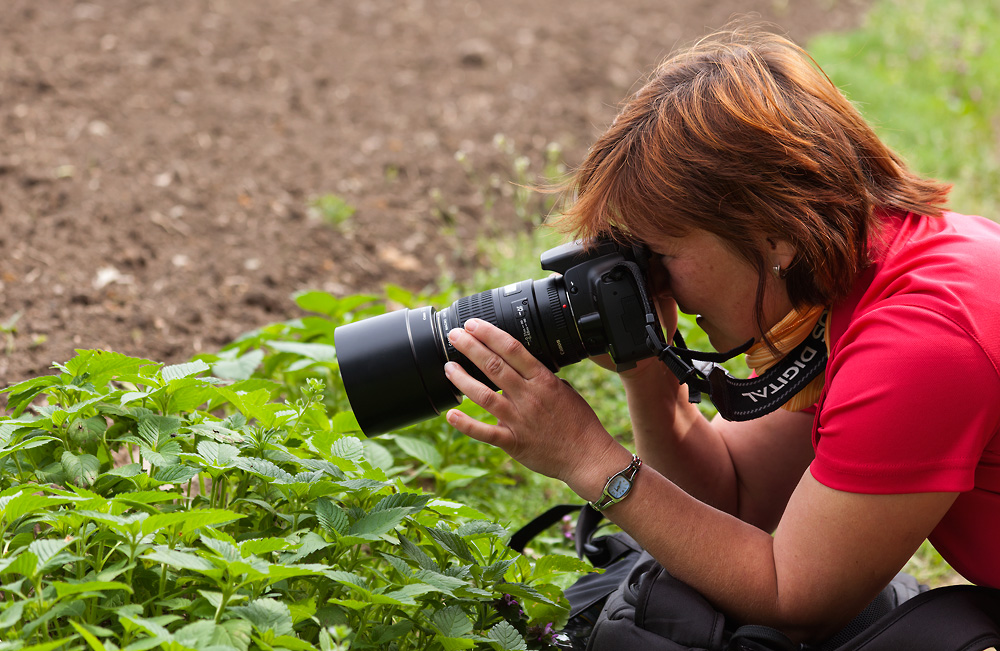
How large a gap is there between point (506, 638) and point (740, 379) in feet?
2.28

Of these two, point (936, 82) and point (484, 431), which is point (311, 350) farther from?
point (936, 82)

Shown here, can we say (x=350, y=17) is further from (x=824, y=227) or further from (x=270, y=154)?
(x=824, y=227)

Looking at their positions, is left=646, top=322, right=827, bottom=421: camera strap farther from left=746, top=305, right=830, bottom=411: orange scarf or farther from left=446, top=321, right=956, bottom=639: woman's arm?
left=446, top=321, right=956, bottom=639: woman's arm

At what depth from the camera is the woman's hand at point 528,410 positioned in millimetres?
1684

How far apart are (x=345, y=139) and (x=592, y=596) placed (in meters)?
2.99

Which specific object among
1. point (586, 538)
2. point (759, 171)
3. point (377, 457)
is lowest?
point (586, 538)

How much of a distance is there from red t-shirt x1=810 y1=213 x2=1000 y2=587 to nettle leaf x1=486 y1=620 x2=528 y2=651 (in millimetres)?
567

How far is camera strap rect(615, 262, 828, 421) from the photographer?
1.70m

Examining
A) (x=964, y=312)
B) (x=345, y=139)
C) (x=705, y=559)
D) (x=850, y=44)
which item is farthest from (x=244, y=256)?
(x=850, y=44)

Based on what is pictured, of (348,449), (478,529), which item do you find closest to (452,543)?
(478,529)

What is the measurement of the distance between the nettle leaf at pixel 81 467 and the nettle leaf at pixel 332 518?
0.40m

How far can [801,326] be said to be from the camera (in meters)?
1.71

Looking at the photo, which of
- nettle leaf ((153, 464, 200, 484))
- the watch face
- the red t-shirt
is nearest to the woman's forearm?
the watch face

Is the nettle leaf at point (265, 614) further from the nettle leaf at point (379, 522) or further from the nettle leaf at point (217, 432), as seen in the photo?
the nettle leaf at point (217, 432)
